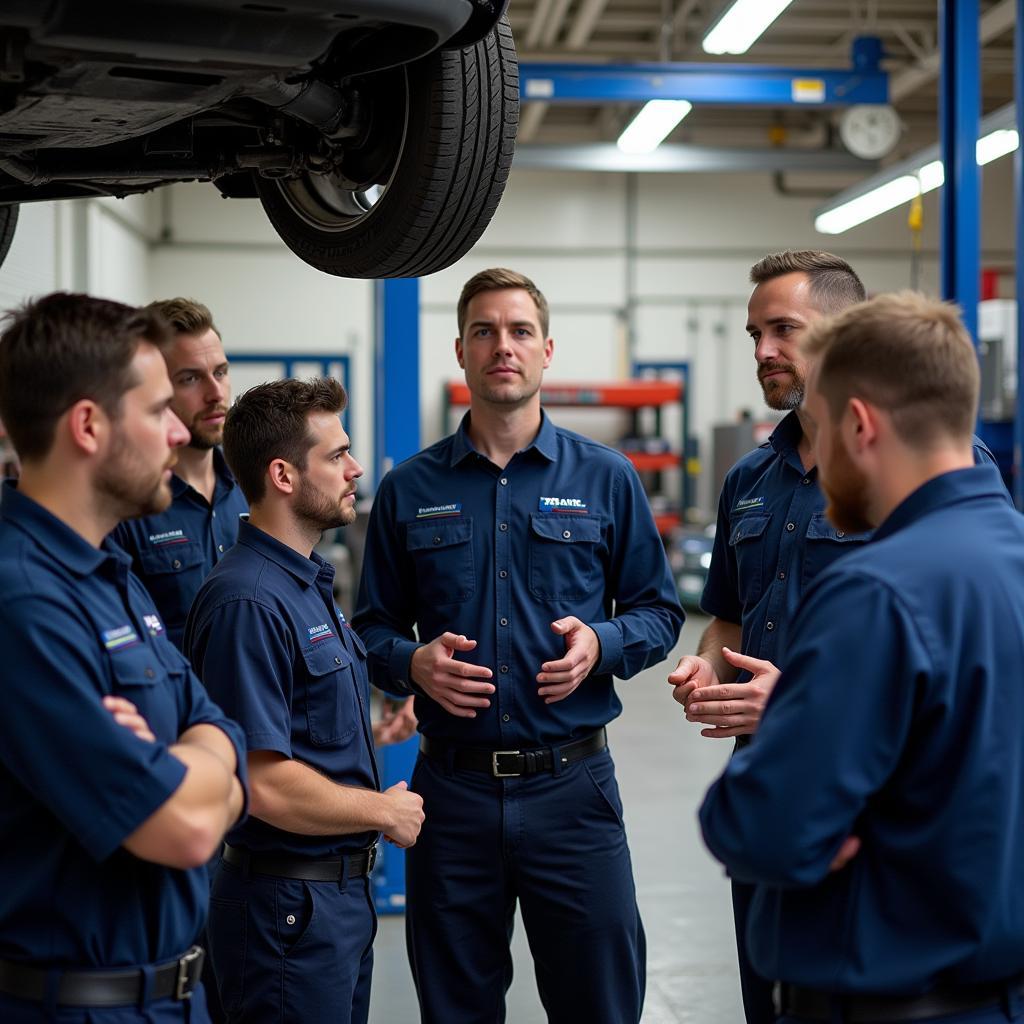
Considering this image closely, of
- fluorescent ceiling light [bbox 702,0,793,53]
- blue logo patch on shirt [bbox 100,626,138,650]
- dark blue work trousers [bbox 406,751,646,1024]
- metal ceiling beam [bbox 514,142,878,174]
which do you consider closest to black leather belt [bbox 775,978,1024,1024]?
blue logo patch on shirt [bbox 100,626,138,650]

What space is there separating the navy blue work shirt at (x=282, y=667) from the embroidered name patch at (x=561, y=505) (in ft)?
1.90

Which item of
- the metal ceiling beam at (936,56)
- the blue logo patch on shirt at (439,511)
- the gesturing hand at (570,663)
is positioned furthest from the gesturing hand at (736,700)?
the metal ceiling beam at (936,56)

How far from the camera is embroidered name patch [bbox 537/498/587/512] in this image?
264 centimetres

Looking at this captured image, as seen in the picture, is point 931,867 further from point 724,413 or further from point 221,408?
point 724,413

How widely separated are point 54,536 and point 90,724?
0.23 m

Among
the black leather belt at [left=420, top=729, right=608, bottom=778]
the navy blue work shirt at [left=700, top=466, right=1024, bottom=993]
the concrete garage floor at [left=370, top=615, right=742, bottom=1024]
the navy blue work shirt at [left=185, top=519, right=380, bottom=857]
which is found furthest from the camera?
the concrete garage floor at [left=370, top=615, right=742, bottom=1024]

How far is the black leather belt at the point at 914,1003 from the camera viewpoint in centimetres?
136

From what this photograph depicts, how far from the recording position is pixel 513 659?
2547 millimetres

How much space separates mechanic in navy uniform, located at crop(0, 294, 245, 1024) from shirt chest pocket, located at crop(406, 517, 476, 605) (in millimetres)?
1135

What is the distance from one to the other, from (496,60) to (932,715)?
145 cm

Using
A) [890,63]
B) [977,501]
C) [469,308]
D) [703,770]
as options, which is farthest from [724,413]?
[977,501]

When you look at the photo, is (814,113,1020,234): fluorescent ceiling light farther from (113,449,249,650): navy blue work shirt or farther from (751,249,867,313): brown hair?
(113,449,249,650): navy blue work shirt

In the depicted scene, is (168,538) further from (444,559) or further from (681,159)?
(681,159)

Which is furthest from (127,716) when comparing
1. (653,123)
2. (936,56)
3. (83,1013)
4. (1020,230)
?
(936,56)
